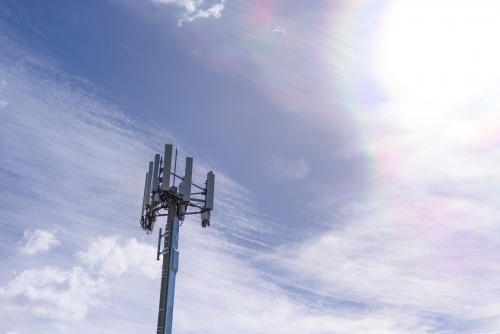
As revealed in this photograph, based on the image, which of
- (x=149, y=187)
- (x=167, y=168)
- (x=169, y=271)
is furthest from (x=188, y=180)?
(x=169, y=271)

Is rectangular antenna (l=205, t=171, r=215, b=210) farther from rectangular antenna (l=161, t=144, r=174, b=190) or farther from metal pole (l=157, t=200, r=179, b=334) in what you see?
rectangular antenna (l=161, t=144, r=174, b=190)

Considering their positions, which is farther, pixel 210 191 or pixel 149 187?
pixel 210 191

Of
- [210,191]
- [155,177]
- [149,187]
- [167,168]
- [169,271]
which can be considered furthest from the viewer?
[210,191]

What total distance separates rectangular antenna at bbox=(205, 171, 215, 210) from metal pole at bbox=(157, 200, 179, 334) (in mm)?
3306

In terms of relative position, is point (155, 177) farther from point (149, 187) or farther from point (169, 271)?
point (169, 271)

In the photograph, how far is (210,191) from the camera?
2228 inches

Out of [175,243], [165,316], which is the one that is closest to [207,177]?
[175,243]

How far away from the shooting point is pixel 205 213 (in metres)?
55.7

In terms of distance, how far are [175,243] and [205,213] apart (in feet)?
15.2

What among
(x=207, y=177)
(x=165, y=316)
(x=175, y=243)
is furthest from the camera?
(x=207, y=177)

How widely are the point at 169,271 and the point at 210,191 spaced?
374 inches

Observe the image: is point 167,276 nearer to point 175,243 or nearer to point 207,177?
point 175,243

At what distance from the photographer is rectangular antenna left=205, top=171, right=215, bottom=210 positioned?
183 ft

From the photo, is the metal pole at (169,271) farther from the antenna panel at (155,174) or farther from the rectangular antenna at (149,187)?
the antenna panel at (155,174)
